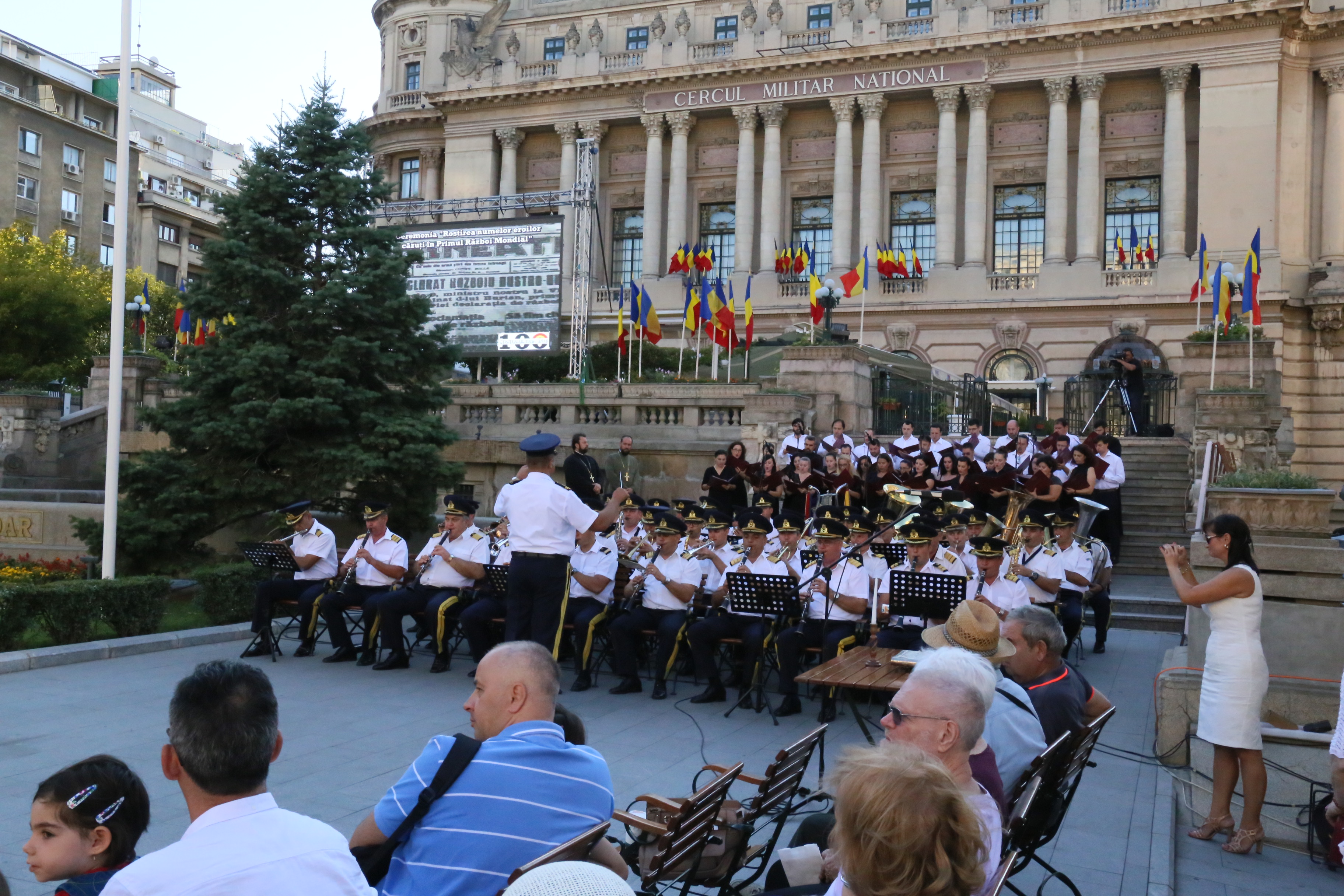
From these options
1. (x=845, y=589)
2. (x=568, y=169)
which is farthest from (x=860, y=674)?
(x=568, y=169)

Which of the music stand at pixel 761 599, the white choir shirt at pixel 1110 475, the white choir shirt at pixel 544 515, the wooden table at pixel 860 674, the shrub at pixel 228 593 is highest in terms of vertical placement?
the white choir shirt at pixel 1110 475

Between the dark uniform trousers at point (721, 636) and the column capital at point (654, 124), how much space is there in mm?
38732


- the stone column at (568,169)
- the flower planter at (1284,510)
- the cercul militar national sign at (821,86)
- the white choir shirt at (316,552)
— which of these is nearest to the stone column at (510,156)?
the stone column at (568,169)

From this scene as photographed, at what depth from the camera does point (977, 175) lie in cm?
4272

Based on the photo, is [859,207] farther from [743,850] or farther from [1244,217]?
[743,850]

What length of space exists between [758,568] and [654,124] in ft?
127

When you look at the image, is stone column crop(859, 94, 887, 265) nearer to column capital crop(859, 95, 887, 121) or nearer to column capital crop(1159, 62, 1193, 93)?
column capital crop(859, 95, 887, 121)

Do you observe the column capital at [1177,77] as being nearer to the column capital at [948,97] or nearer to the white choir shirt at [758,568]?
the column capital at [948,97]

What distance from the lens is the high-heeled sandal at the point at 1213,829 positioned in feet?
23.9

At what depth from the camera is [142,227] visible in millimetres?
69625

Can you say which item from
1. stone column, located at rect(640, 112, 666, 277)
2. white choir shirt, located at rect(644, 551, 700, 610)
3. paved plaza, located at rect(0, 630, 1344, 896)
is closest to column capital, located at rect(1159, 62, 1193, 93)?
stone column, located at rect(640, 112, 666, 277)

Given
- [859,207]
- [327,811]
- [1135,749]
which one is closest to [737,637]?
[1135,749]

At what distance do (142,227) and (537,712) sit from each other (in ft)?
244

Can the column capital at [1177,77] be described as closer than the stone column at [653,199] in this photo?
Yes
